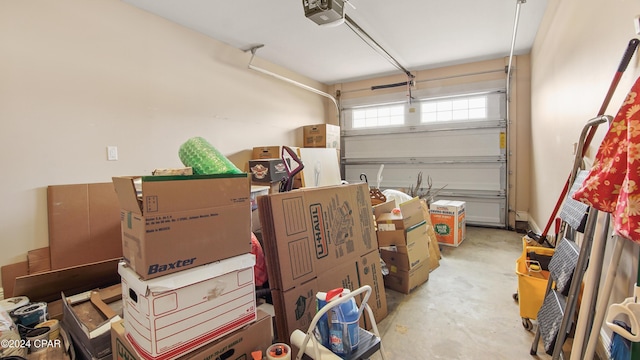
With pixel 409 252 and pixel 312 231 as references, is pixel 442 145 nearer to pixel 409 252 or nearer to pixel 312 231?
pixel 409 252

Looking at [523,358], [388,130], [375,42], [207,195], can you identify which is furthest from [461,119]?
[207,195]

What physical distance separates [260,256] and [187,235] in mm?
802

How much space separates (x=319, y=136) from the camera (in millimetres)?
5391

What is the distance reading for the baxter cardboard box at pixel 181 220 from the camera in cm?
111

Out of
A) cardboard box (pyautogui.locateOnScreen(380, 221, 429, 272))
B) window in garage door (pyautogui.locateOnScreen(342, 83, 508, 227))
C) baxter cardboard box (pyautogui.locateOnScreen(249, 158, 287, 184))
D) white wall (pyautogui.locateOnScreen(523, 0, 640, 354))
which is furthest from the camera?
window in garage door (pyautogui.locateOnScreen(342, 83, 508, 227))

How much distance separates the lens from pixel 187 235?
1205 mm

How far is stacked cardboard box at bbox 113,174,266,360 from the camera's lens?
1.11 m

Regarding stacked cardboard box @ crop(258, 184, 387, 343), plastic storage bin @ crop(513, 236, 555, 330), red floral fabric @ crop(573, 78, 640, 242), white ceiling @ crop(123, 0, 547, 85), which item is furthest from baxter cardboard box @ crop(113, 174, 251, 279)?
white ceiling @ crop(123, 0, 547, 85)

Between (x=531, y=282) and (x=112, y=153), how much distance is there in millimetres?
3673

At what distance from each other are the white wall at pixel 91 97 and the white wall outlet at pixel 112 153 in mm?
46

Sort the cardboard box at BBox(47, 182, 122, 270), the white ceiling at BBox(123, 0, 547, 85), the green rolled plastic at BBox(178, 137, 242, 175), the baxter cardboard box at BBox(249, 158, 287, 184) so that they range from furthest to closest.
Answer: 1. the baxter cardboard box at BBox(249, 158, 287, 184)
2. the white ceiling at BBox(123, 0, 547, 85)
3. the cardboard box at BBox(47, 182, 122, 270)
4. the green rolled plastic at BBox(178, 137, 242, 175)

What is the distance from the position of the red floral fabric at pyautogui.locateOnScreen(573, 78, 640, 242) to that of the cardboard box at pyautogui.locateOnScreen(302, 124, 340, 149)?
14.5 feet

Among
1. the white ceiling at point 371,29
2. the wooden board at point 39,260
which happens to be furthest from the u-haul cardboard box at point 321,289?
the white ceiling at point 371,29

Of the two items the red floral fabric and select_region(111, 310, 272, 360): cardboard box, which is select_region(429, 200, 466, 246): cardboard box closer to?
the red floral fabric
